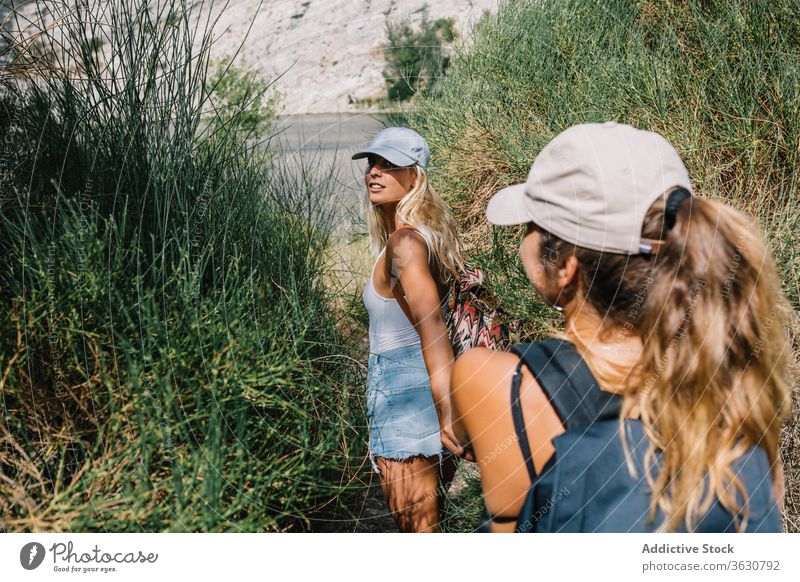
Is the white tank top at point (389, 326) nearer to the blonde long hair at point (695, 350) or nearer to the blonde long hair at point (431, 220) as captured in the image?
the blonde long hair at point (431, 220)

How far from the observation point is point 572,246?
1.04 meters

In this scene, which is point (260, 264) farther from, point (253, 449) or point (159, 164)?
point (253, 449)

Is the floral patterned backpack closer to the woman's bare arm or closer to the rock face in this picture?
the woman's bare arm

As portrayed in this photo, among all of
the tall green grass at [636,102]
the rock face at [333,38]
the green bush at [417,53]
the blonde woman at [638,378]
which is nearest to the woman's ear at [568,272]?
the blonde woman at [638,378]

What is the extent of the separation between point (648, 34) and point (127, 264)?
128 inches

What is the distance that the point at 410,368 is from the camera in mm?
1893

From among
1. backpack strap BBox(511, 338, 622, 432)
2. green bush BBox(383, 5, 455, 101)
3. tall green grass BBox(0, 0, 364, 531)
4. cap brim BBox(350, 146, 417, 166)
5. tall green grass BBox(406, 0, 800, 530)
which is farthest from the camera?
green bush BBox(383, 5, 455, 101)

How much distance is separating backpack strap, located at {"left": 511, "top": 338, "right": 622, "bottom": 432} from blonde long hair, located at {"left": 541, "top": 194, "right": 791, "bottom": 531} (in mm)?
24

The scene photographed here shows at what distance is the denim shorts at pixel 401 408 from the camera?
1.85 meters

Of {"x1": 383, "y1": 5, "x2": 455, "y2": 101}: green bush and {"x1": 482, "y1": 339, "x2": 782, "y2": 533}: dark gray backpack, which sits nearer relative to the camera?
{"x1": 482, "y1": 339, "x2": 782, "y2": 533}: dark gray backpack

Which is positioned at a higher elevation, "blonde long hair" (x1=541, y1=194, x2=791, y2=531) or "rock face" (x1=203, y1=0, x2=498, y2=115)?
"rock face" (x1=203, y1=0, x2=498, y2=115)

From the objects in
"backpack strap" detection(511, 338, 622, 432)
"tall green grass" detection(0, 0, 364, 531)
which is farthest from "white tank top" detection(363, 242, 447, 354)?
"backpack strap" detection(511, 338, 622, 432)

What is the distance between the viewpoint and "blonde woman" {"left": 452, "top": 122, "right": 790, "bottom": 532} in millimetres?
936
